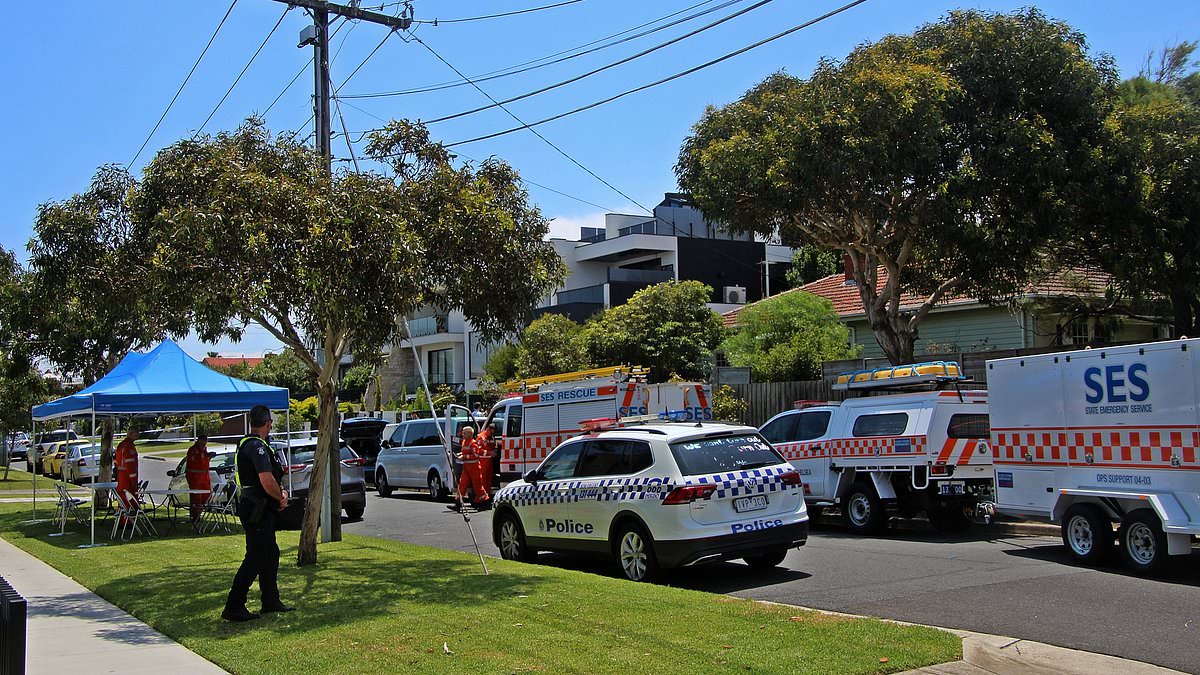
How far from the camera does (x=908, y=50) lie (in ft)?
58.7

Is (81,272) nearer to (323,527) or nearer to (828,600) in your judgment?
(323,527)

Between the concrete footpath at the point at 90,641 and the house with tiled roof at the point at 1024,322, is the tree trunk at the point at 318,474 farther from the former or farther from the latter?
the house with tiled roof at the point at 1024,322

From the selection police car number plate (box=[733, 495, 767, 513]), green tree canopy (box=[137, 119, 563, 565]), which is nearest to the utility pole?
green tree canopy (box=[137, 119, 563, 565])

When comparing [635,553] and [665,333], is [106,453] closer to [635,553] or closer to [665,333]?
[635,553]

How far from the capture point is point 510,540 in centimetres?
1328

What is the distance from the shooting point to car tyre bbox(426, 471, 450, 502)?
77.9 feet

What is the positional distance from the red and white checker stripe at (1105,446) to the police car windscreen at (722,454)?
3382mm

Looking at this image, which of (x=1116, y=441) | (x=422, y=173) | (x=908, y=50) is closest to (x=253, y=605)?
(x=422, y=173)

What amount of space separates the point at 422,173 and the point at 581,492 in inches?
162

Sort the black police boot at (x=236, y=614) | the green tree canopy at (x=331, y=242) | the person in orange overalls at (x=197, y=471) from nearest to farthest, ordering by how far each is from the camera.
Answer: the black police boot at (x=236, y=614)
the green tree canopy at (x=331, y=242)
the person in orange overalls at (x=197, y=471)

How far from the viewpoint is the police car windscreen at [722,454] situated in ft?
36.0

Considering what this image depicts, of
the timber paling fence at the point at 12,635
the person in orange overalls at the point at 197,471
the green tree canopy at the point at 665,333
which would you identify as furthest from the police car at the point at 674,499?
the green tree canopy at the point at 665,333

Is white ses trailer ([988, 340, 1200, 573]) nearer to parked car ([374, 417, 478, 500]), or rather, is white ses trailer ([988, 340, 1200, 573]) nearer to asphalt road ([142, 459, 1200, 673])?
asphalt road ([142, 459, 1200, 673])

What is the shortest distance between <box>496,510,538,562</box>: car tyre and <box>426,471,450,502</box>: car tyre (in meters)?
10.4
